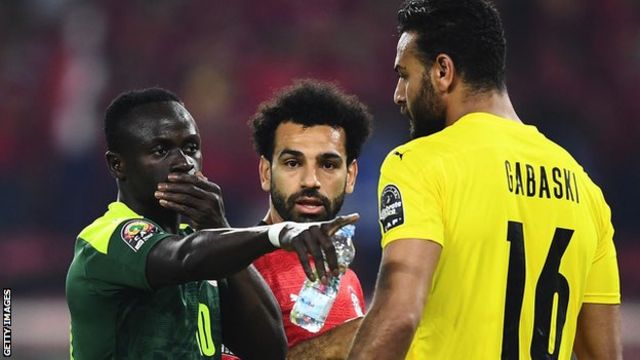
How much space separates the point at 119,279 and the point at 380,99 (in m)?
8.78

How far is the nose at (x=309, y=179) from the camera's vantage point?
509 cm

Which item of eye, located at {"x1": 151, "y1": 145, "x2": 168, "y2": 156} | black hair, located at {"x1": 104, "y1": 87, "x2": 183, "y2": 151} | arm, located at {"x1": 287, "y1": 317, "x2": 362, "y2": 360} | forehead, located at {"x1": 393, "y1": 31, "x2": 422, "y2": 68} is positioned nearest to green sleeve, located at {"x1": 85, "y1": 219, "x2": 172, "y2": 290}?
eye, located at {"x1": 151, "y1": 145, "x2": 168, "y2": 156}

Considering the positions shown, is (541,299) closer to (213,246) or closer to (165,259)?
(213,246)

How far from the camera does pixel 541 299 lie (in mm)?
3787

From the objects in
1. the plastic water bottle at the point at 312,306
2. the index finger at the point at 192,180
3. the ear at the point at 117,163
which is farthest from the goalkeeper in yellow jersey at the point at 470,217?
the ear at the point at 117,163

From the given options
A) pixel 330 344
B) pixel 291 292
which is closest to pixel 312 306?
pixel 291 292

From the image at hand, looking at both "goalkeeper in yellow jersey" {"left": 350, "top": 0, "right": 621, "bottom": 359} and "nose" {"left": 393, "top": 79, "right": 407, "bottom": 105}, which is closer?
"goalkeeper in yellow jersey" {"left": 350, "top": 0, "right": 621, "bottom": 359}

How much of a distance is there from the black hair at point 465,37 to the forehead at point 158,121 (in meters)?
0.98

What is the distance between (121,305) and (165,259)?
1.13 ft

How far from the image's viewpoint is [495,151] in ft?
12.3

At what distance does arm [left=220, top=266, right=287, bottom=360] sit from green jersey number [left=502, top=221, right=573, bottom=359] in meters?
1.10

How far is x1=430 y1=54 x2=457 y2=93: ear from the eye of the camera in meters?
3.84

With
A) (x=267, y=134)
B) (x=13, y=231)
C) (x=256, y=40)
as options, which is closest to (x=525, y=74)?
(x=256, y=40)

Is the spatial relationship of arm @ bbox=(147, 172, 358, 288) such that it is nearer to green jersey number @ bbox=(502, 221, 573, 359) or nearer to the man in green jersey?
the man in green jersey
